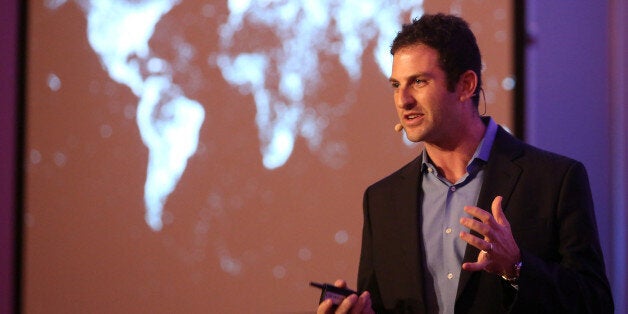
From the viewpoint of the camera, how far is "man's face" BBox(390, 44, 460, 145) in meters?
1.76

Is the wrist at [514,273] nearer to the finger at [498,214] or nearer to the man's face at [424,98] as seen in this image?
the finger at [498,214]

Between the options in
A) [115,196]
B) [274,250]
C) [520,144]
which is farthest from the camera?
[115,196]

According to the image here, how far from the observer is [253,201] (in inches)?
110

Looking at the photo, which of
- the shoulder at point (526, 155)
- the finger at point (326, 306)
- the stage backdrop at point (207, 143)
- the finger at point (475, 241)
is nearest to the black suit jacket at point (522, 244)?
the shoulder at point (526, 155)

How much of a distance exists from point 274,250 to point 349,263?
0.98 ft

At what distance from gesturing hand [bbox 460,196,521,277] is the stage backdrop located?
1.21 metres

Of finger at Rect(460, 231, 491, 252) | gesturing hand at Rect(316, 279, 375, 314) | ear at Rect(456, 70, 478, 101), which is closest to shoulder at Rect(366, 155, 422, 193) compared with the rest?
ear at Rect(456, 70, 478, 101)

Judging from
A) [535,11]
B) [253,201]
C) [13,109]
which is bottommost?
[253,201]

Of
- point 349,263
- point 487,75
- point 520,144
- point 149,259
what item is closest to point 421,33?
point 520,144

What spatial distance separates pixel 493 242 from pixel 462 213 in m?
0.34

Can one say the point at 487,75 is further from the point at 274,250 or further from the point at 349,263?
the point at 274,250

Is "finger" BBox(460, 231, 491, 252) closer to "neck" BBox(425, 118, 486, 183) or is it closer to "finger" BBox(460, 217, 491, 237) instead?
"finger" BBox(460, 217, 491, 237)

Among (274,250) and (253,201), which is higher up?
(253,201)

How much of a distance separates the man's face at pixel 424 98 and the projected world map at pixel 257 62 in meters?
0.90
